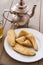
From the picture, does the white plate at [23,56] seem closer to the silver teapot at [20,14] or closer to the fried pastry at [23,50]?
the fried pastry at [23,50]

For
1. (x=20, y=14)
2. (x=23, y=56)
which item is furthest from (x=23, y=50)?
(x=20, y=14)

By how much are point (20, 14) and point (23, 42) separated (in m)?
0.22

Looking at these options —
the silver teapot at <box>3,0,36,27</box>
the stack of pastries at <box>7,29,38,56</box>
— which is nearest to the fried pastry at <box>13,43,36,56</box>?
the stack of pastries at <box>7,29,38,56</box>

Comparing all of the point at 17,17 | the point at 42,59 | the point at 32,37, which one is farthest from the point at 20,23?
the point at 42,59

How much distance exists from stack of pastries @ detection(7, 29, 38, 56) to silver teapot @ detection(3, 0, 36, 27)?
0.13m

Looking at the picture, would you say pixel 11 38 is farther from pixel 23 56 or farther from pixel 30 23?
pixel 30 23

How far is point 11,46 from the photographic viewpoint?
0.82 meters

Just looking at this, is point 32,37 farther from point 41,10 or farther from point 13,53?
point 41,10

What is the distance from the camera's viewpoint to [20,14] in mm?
972

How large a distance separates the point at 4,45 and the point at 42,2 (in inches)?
23.7

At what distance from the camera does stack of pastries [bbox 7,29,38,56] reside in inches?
30.6

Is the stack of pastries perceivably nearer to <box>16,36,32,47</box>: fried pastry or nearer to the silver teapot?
<box>16,36,32,47</box>: fried pastry

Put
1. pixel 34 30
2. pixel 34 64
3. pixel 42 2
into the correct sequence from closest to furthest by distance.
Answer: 1. pixel 34 64
2. pixel 34 30
3. pixel 42 2

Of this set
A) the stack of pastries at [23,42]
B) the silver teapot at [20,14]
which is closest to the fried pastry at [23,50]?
the stack of pastries at [23,42]
